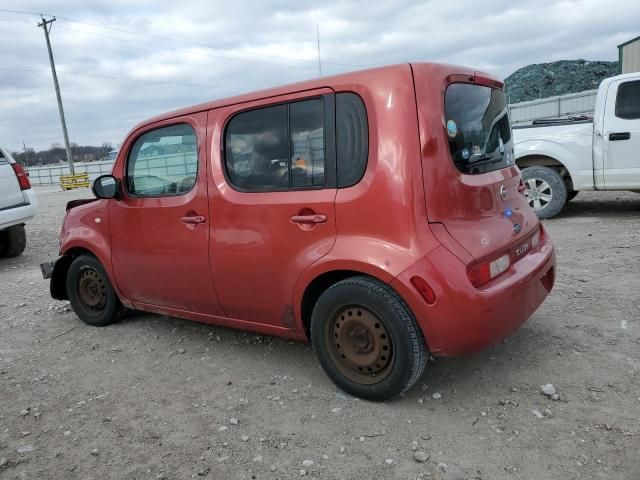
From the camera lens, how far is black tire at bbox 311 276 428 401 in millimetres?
2715

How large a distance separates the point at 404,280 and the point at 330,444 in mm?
912

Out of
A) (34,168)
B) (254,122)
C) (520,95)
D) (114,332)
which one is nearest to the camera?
(254,122)

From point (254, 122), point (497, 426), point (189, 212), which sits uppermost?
point (254, 122)

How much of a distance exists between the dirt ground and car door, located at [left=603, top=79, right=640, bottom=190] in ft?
10.8

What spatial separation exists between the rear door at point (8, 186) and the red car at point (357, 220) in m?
4.53

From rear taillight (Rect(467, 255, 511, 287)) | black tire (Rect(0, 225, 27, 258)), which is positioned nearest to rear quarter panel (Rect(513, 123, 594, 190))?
rear taillight (Rect(467, 255, 511, 287))

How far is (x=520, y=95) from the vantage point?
26734mm

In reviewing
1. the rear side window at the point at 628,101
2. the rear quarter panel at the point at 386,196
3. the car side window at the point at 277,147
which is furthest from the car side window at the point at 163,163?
the rear side window at the point at 628,101

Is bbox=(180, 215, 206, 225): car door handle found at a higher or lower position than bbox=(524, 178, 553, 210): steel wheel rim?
higher

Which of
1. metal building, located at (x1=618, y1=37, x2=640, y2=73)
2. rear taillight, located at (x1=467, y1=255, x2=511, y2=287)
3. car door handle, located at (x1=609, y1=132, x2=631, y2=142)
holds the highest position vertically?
metal building, located at (x1=618, y1=37, x2=640, y2=73)

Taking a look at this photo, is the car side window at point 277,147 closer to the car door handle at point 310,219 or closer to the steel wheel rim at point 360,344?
the car door handle at point 310,219

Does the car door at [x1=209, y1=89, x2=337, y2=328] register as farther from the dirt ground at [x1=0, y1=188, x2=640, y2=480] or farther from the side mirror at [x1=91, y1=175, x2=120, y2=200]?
the side mirror at [x1=91, y1=175, x2=120, y2=200]

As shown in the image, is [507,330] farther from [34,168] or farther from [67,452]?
[34,168]

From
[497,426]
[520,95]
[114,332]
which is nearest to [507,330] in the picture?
[497,426]
